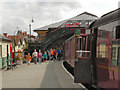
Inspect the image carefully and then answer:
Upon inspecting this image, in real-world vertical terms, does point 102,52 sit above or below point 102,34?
below

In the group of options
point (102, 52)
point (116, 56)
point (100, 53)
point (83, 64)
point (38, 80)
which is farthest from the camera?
point (38, 80)

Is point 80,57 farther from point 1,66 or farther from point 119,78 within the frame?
point 1,66

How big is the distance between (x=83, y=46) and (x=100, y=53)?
4.64ft

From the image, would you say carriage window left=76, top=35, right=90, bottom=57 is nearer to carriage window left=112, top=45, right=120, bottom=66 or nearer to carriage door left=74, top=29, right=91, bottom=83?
carriage door left=74, top=29, right=91, bottom=83

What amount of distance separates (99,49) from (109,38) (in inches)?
37.0

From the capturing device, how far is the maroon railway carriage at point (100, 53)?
5.52 meters

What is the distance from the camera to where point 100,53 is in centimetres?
674

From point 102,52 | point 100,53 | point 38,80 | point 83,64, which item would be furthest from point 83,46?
point 38,80

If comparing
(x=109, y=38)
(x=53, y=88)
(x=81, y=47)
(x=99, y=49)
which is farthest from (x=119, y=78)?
(x=53, y=88)

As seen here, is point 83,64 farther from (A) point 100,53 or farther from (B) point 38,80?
Answer: (B) point 38,80

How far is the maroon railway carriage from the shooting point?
5.52 m

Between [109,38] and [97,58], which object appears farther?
[97,58]

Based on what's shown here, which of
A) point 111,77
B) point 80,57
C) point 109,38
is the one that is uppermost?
point 109,38

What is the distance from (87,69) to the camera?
746cm
